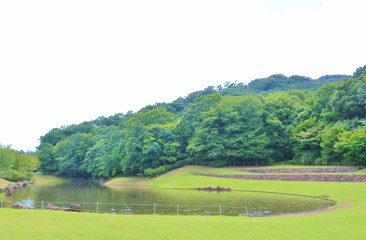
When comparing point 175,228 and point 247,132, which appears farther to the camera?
point 247,132

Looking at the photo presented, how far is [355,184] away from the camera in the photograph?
137ft

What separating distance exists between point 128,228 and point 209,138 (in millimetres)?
54870

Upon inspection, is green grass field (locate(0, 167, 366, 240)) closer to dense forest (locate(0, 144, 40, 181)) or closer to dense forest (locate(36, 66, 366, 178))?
dense forest (locate(36, 66, 366, 178))

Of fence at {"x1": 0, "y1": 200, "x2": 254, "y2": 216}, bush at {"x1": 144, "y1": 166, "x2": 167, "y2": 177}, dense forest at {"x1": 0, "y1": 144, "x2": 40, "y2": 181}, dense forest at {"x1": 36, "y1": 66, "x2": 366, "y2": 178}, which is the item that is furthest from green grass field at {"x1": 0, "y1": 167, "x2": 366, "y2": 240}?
dense forest at {"x1": 0, "y1": 144, "x2": 40, "y2": 181}

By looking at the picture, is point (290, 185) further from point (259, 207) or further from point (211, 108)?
point (211, 108)

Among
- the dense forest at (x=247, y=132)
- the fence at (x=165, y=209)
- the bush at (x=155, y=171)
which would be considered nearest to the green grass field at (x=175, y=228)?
the fence at (x=165, y=209)

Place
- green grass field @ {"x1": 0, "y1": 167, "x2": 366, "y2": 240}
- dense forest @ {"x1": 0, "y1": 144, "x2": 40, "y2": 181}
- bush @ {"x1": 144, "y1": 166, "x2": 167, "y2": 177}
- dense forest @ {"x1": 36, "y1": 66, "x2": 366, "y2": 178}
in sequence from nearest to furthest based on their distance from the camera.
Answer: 1. green grass field @ {"x1": 0, "y1": 167, "x2": 366, "y2": 240}
2. dense forest @ {"x1": 36, "y1": 66, "x2": 366, "y2": 178}
3. bush @ {"x1": 144, "y1": 166, "x2": 167, "y2": 177}
4. dense forest @ {"x1": 0, "y1": 144, "x2": 40, "y2": 181}

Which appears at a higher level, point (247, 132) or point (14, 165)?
point (247, 132)

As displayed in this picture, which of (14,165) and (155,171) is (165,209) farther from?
(14,165)

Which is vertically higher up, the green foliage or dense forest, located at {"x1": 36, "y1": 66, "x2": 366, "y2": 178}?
dense forest, located at {"x1": 36, "y1": 66, "x2": 366, "y2": 178}

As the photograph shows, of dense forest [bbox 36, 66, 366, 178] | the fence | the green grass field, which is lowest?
the fence

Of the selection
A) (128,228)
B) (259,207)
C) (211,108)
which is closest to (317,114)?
(211,108)

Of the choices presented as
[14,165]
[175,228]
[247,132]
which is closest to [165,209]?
[175,228]

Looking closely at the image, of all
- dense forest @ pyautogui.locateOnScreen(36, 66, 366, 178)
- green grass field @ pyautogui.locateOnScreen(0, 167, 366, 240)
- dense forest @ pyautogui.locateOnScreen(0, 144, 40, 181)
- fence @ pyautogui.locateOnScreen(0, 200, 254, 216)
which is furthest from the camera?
dense forest @ pyautogui.locateOnScreen(0, 144, 40, 181)
